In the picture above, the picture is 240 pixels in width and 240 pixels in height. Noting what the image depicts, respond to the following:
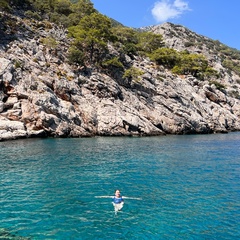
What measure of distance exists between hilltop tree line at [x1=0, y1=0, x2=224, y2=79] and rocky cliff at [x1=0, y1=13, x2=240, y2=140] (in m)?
4.10

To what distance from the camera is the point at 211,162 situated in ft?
119

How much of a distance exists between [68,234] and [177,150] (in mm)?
33132

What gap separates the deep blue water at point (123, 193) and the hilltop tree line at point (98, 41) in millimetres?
49301

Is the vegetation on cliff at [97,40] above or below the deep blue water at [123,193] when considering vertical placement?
above

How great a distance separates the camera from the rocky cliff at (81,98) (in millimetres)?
57938

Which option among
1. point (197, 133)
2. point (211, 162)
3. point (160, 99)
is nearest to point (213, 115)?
point (197, 133)

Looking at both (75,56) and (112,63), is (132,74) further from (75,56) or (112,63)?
(75,56)

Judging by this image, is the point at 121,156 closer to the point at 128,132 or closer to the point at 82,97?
the point at 128,132

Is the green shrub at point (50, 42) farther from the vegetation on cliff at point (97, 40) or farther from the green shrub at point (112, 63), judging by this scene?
the green shrub at point (112, 63)

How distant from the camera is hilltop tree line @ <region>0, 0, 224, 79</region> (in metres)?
83.4

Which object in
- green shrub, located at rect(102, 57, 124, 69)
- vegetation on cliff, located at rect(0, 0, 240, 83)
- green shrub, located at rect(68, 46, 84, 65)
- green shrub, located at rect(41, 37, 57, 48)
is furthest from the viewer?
vegetation on cliff, located at rect(0, 0, 240, 83)

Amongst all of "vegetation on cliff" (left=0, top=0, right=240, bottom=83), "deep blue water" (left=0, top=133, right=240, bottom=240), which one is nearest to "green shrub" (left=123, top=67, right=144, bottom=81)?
"vegetation on cliff" (left=0, top=0, right=240, bottom=83)

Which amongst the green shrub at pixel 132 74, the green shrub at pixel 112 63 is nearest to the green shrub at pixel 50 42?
the green shrub at pixel 112 63

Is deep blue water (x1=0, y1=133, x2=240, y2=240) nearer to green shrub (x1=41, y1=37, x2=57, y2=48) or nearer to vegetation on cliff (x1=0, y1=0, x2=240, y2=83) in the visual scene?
green shrub (x1=41, y1=37, x2=57, y2=48)
